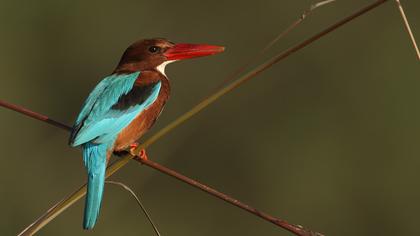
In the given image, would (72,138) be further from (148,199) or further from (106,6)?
(106,6)

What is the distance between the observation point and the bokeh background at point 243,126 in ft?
22.0

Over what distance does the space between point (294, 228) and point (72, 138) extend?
1.14 metres

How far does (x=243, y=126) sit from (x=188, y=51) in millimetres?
3337

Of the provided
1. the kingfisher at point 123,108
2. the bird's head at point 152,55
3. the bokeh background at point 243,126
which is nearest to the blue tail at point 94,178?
the kingfisher at point 123,108

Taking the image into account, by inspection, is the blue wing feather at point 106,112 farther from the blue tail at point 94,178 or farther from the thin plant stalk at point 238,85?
the thin plant stalk at point 238,85

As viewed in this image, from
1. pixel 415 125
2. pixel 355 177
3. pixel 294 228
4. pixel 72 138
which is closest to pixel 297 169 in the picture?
pixel 355 177

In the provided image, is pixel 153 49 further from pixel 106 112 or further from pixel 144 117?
pixel 106 112

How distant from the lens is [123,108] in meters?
3.75

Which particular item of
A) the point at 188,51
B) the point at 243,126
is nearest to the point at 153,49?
the point at 188,51

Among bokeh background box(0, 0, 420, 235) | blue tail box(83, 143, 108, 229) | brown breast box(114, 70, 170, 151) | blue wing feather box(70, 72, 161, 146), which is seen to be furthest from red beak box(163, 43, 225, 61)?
bokeh background box(0, 0, 420, 235)

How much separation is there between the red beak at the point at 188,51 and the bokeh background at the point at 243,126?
233cm

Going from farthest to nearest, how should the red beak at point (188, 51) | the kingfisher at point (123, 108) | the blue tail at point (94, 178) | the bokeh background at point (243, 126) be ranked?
the bokeh background at point (243, 126) < the red beak at point (188, 51) < the kingfisher at point (123, 108) < the blue tail at point (94, 178)

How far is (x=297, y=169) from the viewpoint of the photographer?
290 inches

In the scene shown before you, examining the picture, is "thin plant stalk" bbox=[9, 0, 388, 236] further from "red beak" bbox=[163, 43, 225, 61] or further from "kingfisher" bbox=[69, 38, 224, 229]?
"red beak" bbox=[163, 43, 225, 61]
